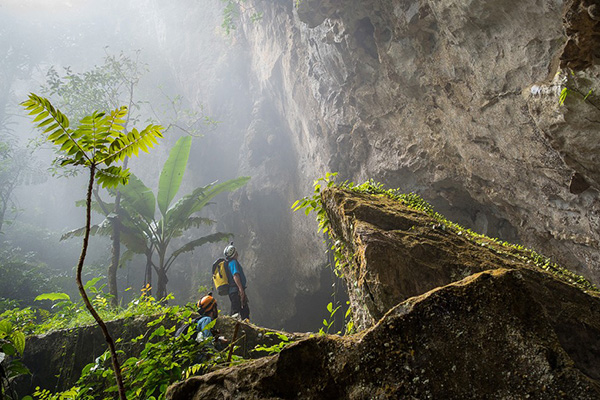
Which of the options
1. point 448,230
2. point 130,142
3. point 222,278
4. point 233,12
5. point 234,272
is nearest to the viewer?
point 130,142

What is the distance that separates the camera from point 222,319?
12.3ft

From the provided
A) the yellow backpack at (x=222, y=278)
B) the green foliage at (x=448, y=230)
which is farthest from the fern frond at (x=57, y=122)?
the yellow backpack at (x=222, y=278)

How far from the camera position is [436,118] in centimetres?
567

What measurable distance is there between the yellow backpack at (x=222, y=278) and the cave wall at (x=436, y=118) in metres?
3.75

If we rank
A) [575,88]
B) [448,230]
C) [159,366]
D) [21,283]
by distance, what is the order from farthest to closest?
1. [21,283]
2. [575,88]
3. [448,230]
4. [159,366]

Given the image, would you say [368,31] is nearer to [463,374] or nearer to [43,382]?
[463,374]

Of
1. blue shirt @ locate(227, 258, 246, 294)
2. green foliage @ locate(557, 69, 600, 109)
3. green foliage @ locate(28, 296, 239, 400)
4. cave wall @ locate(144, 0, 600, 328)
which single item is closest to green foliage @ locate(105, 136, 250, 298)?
blue shirt @ locate(227, 258, 246, 294)

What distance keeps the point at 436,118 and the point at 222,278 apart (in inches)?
187

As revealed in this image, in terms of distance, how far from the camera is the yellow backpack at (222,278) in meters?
6.15

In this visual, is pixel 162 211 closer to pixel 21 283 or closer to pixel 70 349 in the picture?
pixel 70 349

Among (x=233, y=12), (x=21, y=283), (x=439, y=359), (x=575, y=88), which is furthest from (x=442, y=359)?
(x=21, y=283)

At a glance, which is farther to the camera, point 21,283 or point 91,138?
point 21,283

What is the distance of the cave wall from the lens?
11.7ft

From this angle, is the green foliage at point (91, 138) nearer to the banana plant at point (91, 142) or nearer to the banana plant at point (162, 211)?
the banana plant at point (91, 142)
